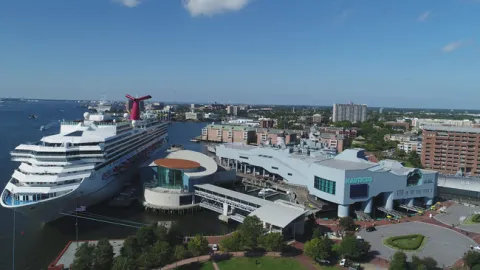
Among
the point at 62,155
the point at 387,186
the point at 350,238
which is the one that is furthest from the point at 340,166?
the point at 62,155

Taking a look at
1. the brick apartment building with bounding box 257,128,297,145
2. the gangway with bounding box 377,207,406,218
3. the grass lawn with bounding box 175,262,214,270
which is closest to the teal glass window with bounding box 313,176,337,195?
the gangway with bounding box 377,207,406,218

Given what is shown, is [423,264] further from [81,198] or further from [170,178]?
[81,198]

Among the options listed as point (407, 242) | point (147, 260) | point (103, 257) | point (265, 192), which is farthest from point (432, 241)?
point (103, 257)

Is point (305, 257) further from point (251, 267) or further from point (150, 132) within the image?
point (150, 132)

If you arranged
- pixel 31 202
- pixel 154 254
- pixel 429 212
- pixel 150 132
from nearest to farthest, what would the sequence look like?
pixel 154 254, pixel 31 202, pixel 429 212, pixel 150 132

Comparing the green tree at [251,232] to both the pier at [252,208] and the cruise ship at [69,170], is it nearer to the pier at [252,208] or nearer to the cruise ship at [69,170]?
the pier at [252,208]

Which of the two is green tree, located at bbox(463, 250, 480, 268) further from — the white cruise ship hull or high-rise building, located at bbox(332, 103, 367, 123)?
high-rise building, located at bbox(332, 103, 367, 123)
